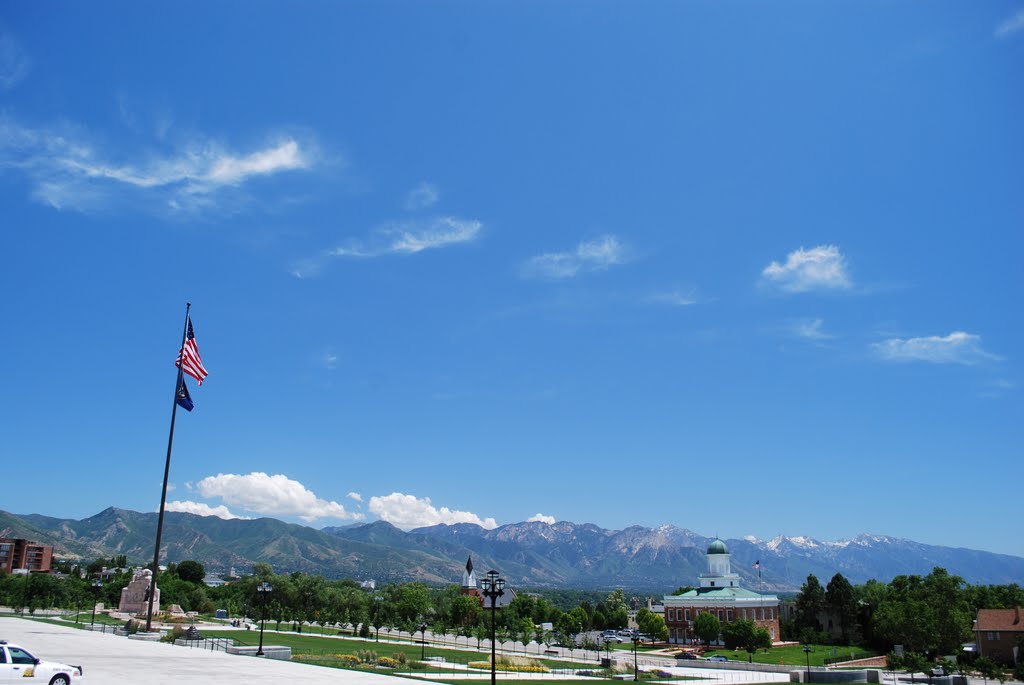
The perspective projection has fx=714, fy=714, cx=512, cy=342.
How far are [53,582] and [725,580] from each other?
120271 mm

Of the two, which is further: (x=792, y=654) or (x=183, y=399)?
(x=792, y=654)

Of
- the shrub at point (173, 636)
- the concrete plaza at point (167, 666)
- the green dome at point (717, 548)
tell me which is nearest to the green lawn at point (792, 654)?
the green dome at point (717, 548)

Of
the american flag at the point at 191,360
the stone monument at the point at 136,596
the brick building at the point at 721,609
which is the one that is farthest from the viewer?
the brick building at the point at 721,609

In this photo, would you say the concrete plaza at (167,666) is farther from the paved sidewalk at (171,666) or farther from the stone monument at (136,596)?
the stone monument at (136,596)

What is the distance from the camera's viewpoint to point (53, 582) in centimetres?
12600

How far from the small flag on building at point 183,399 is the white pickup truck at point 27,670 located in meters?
26.0

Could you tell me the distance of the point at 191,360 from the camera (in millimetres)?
47656

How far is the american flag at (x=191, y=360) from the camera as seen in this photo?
47.4m

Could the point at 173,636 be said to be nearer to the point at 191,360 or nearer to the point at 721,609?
the point at 191,360

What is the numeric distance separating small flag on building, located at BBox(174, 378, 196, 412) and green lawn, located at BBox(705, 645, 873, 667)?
6985cm

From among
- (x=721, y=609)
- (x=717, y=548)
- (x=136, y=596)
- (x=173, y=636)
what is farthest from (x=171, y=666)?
(x=717, y=548)

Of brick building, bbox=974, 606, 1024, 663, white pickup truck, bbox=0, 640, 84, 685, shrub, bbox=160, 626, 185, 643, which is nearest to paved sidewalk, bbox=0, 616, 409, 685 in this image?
shrub, bbox=160, 626, 185, 643

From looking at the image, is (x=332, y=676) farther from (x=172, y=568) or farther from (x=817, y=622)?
(x=172, y=568)

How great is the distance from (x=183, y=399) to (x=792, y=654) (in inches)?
3284
